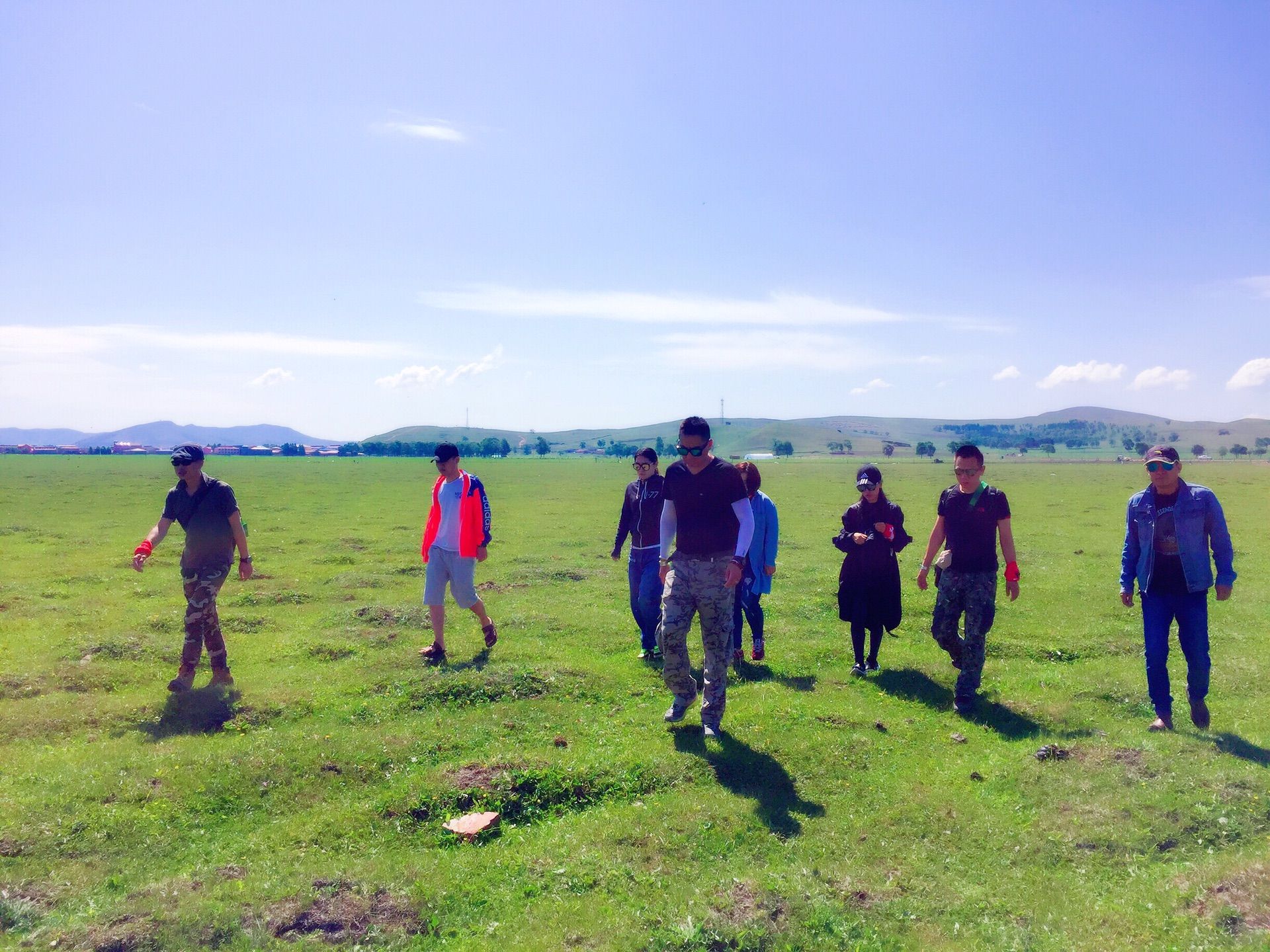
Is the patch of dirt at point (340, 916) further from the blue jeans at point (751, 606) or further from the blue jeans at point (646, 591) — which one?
the blue jeans at point (751, 606)

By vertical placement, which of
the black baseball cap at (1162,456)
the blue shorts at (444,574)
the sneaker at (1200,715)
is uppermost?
the black baseball cap at (1162,456)

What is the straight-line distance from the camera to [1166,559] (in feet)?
26.2

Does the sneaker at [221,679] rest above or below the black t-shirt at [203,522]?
below

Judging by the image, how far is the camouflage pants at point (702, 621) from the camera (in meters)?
7.59

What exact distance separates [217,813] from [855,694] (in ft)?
22.8

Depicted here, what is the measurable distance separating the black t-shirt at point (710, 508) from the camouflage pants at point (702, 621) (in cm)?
16

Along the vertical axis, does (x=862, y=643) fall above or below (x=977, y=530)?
below

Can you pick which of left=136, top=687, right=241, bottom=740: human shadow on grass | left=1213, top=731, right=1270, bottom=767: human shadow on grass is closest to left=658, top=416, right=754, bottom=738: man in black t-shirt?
left=1213, top=731, right=1270, bottom=767: human shadow on grass

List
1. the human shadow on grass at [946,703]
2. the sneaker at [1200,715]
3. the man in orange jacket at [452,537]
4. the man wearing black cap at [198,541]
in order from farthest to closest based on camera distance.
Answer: the man in orange jacket at [452,537] < the man wearing black cap at [198,541] < the human shadow on grass at [946,703] < the sneaker at [1200,715]

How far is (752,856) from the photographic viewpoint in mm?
5906

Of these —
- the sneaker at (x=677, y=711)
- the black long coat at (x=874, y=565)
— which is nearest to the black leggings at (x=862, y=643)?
the black long coat at (x=874, y=565)

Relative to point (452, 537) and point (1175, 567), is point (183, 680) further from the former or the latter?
point (1175, 567)

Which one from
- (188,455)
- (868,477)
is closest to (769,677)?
(868,477)

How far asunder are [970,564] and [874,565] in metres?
1.51
